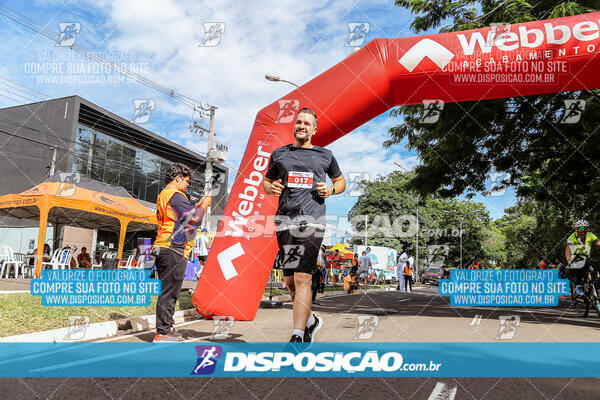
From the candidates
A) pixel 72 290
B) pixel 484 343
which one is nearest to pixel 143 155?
pixel 72 290

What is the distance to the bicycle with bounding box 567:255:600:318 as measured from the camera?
861cm

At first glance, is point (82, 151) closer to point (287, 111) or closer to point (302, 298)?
point (287, 111)

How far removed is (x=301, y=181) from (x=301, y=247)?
0.56 m

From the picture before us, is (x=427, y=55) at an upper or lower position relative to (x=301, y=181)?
upper

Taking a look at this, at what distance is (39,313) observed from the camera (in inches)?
A: 238

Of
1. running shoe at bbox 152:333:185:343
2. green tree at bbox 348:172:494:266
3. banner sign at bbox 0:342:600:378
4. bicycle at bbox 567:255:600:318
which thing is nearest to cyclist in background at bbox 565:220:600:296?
bicycle at bbox 567:255:600:318

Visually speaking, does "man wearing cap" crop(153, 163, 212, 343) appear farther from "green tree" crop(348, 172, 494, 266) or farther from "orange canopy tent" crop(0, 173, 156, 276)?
"green tree" crop(348, 172, 494, 266)

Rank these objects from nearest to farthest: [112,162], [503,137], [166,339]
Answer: [166,339], [503,137], [112,162]

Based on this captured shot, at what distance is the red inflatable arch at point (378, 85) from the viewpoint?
5.93m

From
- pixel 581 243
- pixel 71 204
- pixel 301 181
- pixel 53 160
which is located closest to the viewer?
pixel 301 181

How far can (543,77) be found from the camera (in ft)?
20.9

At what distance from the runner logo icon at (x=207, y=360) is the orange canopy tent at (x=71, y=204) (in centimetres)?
1119

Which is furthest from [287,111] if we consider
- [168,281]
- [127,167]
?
[127,167]

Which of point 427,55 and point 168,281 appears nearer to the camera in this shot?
point 168,281
